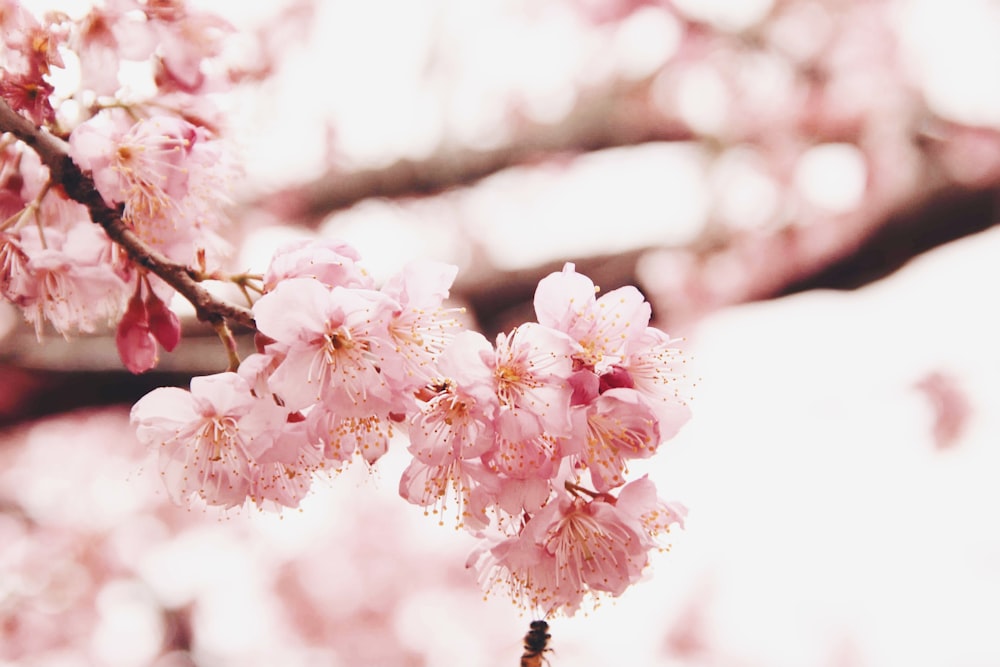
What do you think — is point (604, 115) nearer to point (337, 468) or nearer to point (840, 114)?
point (840, 114)

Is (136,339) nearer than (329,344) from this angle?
No

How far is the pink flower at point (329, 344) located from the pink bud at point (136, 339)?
0.27 meters

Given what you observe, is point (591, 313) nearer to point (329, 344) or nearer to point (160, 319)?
point (329, 344)

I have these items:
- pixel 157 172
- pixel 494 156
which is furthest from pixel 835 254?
pixel 157 172

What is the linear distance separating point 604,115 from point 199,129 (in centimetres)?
259

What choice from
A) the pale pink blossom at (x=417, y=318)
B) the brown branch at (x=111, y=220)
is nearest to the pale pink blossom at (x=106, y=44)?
the brown branch at (x=111, y=220)

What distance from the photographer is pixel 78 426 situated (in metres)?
5.75

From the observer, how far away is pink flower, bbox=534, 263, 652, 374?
875 millimetres

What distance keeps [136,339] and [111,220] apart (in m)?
0.15

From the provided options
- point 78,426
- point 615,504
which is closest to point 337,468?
point 615,504

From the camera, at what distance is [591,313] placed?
0.88 meters

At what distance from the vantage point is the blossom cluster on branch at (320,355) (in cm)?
82

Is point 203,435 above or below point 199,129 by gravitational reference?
below

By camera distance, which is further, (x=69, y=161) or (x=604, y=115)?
(x=604, y=115)
